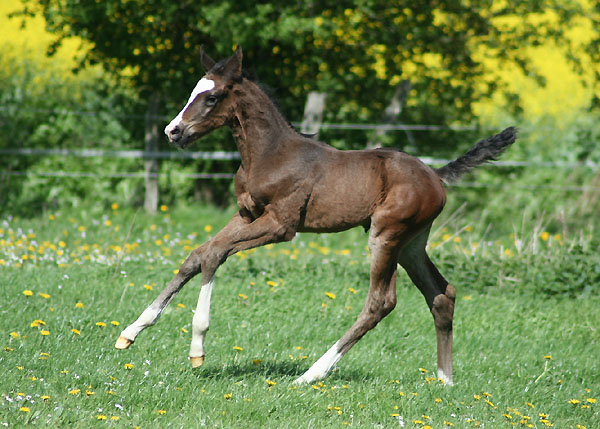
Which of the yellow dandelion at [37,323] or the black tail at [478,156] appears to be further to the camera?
the black tail at [478,156]

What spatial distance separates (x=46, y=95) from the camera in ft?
43.6

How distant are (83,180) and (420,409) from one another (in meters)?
9.03

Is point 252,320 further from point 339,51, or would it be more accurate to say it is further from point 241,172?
point 339,51

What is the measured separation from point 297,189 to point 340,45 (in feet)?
29.0

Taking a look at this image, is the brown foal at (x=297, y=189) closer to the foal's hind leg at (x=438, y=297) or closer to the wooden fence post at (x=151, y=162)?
the foal's hind leg at (x=438, y=297)

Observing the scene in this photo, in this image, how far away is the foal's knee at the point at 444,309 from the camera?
565cm

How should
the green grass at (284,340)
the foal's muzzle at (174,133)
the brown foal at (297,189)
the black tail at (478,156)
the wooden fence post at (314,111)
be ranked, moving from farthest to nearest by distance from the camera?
the wooden fence post at (314,111) → the black tail at (478,156) → the brown foal at (297,189) → the foal's muzzle at (174,133) → the green grass at (284,340)

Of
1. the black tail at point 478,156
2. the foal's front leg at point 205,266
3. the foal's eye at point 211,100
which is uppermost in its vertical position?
the foal's eye at point 211,100

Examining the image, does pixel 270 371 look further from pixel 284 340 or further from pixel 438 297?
pixel 438 297

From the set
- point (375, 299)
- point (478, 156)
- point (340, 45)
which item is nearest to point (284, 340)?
point (375, 299)

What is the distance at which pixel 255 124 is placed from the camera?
16.5 ft

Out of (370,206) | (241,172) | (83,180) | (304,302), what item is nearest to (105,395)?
(241,172)

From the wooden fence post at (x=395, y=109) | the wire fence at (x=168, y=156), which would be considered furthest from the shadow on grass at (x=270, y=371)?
the wooden fence post at (x=395, y=109)

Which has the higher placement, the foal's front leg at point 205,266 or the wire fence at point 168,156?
the foal's front leg at point 205,266
